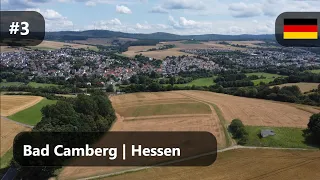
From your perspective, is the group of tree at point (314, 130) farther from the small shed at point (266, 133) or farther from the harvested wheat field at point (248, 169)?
the harvested wheat field at point (248, 169)

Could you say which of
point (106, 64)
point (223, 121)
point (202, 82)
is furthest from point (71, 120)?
point (106, 64)

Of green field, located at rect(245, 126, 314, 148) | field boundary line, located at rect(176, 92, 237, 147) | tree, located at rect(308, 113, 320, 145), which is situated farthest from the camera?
tree, located at rect(308, 113, 320, 145)

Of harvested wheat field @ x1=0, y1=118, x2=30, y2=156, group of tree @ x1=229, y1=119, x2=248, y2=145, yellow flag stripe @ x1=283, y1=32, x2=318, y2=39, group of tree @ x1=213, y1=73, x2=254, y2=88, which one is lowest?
harvested wheat field @ x1=0, y1=118, x2=30, y2=156

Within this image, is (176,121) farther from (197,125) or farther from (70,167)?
(70,167)

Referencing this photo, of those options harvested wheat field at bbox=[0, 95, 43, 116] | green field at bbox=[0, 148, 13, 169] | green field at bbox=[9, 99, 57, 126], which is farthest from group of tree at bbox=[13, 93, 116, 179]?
harvested wheat field at bbox=[0, 95, 43, 116]

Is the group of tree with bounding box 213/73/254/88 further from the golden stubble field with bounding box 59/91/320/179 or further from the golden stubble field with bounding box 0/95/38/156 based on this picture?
the golden stubble field with bounding box 0/95/38/156

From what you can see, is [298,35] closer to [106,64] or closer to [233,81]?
[233,81]
